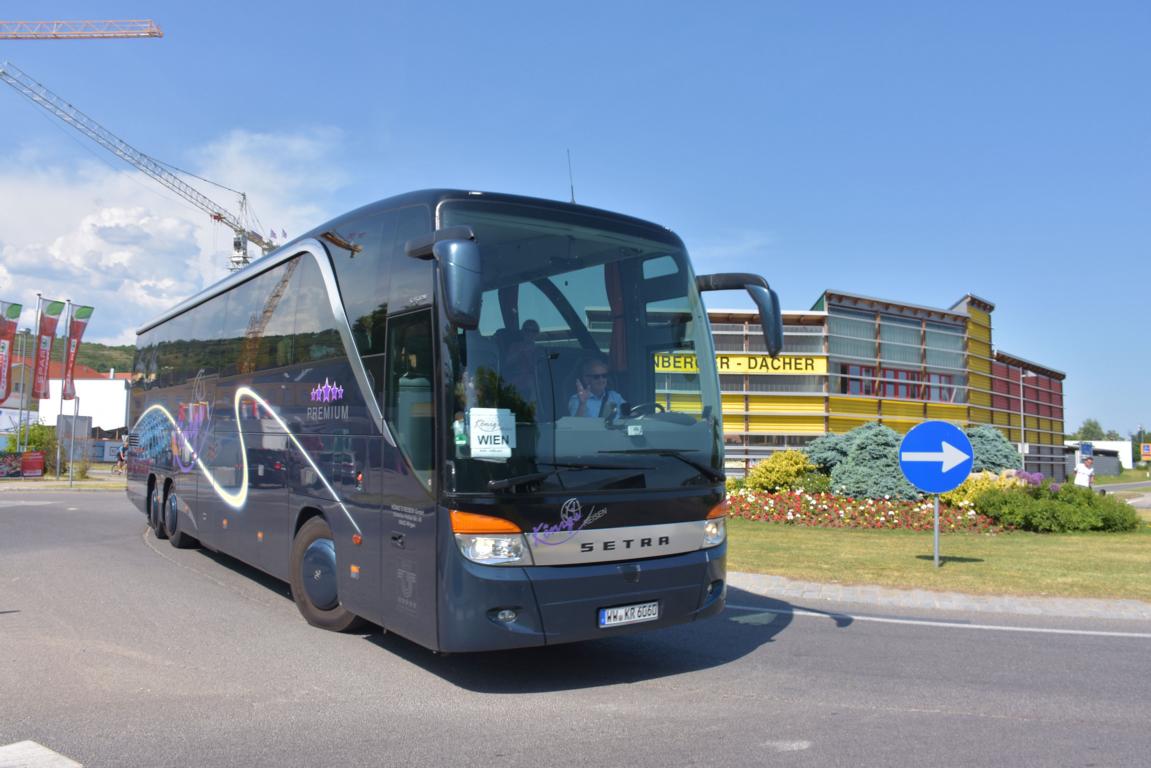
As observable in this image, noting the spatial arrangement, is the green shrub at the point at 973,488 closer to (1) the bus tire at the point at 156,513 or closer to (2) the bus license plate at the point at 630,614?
(2) the bus license plate at the point at 630,614

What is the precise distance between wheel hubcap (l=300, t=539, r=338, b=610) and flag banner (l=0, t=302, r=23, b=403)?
41.5 meters

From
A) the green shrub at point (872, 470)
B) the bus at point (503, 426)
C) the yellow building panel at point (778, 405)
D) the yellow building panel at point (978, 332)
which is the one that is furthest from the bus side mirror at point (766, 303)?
the yellow building panel at point (978, 332)

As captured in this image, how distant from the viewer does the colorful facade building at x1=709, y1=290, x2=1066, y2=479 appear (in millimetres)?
23719

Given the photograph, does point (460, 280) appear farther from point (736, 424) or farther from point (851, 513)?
point (736, 424)

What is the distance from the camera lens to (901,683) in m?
6.16

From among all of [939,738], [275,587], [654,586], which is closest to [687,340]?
[654,586]

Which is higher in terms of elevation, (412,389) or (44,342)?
(44,342)

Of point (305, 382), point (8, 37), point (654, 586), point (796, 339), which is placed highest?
point (8, 37)

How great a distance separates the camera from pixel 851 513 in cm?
1761

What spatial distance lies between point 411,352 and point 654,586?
238 cm

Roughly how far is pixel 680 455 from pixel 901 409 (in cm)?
2108

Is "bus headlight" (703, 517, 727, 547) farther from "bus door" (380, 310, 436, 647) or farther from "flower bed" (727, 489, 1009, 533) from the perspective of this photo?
"flower bed" (727, 489, 1009, 533)

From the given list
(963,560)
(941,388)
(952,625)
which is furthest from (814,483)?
(952,625)

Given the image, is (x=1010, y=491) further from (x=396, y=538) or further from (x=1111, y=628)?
(x=396, y=538)
